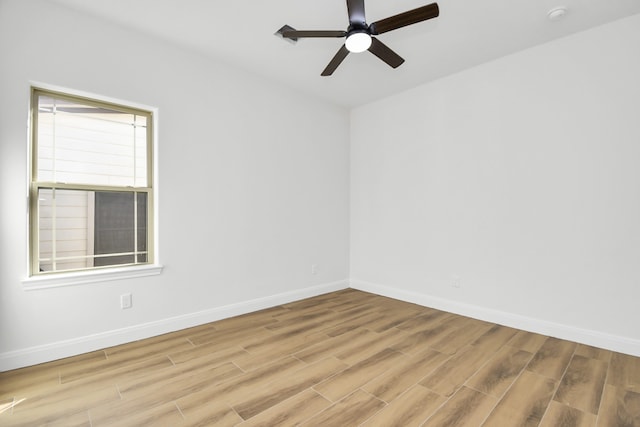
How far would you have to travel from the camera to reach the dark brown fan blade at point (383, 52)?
7.45ft

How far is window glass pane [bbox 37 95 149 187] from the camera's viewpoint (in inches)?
97.3

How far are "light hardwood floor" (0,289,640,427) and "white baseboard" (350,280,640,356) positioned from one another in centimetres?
9

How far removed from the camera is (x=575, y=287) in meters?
2.79

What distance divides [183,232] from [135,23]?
1917 millimetres

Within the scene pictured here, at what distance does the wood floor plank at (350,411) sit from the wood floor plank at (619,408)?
4.09 feet

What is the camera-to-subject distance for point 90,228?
267 centimetres

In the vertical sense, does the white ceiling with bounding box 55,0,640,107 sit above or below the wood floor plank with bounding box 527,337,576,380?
above

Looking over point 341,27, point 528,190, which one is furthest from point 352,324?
point 341,27

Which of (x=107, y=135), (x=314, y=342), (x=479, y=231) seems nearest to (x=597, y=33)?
(x=479, y=231)

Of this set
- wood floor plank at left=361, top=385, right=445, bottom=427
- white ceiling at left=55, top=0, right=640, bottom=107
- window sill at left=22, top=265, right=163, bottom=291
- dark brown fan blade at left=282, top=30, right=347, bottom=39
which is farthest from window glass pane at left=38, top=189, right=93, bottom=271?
wood floor plank at left=361, top=385, right=445, bottom=427

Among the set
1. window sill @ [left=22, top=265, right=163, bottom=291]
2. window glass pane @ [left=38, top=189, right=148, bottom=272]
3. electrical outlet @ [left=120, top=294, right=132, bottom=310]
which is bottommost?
electrical outlet @ [left=120, top=294, right=132, bottom=310]

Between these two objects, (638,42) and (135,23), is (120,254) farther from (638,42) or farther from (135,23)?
(638,42)

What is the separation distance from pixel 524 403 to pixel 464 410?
409 mm

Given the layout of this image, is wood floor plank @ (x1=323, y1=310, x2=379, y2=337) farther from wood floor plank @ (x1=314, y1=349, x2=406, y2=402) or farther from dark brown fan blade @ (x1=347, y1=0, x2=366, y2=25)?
dark brown fan blade @ (x1=347, y1=0, x2=366, y2=25)
